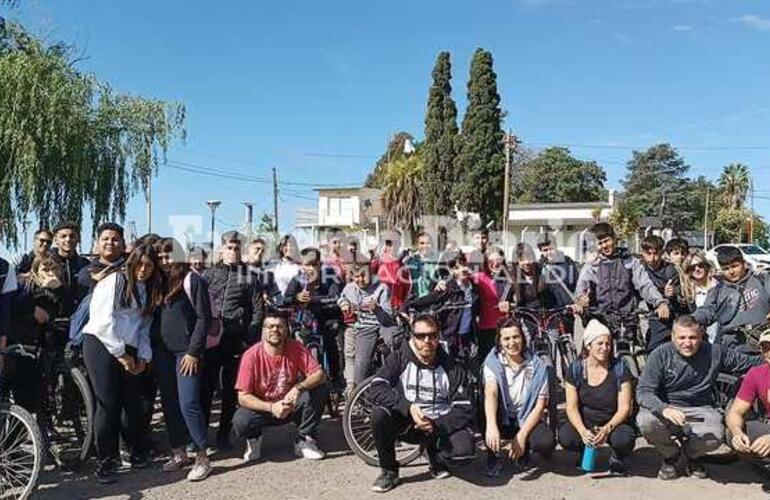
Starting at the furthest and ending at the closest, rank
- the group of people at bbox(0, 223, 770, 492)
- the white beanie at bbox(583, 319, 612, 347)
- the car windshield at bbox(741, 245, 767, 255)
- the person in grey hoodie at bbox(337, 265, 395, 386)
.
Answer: the car windshield at bbox(741, 245, 767, 255) → the person in grey hoodie at bbox(337, 265, 395, 386) → the white beanie at bbox(583, 319, 612, 347) → the group of people at bbox(0, 223, 770, 492)

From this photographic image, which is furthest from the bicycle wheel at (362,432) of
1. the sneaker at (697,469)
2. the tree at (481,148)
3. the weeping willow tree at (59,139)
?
the tree at (481,148)

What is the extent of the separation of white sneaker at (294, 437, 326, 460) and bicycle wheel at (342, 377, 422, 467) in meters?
0.30

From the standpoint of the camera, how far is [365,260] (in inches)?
290

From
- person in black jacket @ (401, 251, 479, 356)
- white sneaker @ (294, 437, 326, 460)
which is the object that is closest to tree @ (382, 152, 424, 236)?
person in black jacket @ (401, 251, 479, 356)

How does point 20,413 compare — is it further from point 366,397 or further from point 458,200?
point 458,200

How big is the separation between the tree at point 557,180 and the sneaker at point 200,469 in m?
63.5

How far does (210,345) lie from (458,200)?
32298 mm

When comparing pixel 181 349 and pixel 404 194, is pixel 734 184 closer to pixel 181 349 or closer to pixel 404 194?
pixel 404 194

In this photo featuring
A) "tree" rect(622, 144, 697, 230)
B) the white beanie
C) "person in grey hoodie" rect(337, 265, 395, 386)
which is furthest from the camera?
"tree" rect(622, 144, 697, 230)

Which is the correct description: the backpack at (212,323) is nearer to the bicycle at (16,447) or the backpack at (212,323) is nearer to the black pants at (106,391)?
the black pants at (106,391)

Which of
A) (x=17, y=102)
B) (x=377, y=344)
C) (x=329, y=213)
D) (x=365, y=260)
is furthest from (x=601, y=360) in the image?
(x=329, y=213)

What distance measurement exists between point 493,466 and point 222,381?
2.40m

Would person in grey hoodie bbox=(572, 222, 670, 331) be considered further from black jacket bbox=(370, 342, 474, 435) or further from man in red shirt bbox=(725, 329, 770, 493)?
black jacket bbox=(370, 342, 474, 435)

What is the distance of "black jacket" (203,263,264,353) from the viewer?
606 cm
